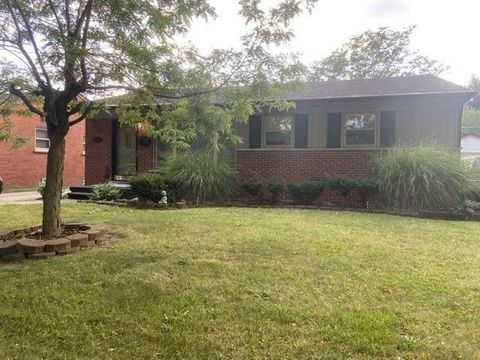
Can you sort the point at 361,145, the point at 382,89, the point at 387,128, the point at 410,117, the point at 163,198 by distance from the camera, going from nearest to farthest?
the point at 163,198 < the point at 410,117 < the point at 387,128 < the point at 361,145 < the point at 382,89

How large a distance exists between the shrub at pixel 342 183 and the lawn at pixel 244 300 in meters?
4.83

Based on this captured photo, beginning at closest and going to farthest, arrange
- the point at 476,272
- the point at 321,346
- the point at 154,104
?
the point at 321,346 → the point at 476,272 → the point at 154,104

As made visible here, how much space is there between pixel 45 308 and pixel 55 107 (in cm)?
323

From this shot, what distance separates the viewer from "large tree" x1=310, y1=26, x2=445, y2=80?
30016 mm

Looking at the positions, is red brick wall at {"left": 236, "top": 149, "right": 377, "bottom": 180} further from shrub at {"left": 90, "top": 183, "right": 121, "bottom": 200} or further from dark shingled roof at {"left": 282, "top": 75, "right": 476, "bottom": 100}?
shrub at {"left": 90, "top": 183, "right": 121, "bottom": 200}

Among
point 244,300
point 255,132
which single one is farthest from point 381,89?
point 244,300

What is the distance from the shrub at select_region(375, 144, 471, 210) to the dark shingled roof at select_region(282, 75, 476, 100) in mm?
2210

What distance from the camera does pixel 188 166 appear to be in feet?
37.6

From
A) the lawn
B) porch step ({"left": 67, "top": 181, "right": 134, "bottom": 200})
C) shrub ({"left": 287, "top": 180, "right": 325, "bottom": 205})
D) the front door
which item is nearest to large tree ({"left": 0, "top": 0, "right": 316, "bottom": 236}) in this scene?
the lawn

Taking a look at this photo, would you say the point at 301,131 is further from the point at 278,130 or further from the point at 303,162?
the point at 303,162

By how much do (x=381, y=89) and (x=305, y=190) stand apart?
437 cm

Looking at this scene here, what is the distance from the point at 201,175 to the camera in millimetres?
11031

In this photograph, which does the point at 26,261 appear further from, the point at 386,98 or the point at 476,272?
the point at 386,98

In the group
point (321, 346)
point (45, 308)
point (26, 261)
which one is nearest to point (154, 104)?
point (26, 261)
